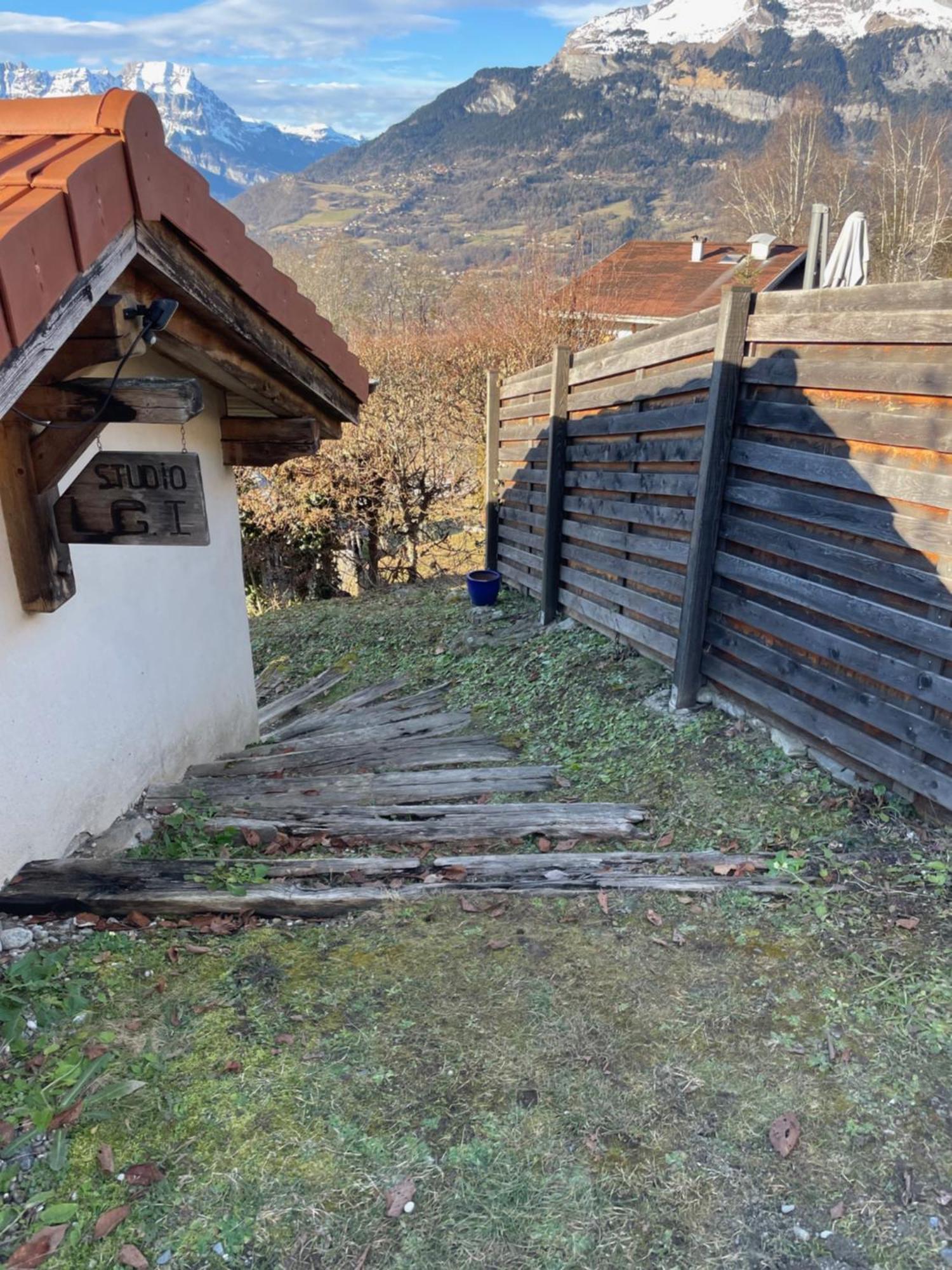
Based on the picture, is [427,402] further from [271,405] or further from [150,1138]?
[150,1138]

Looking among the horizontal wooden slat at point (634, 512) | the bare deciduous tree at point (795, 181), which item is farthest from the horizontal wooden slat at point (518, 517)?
the bare deciduous tree at point (795, 181)

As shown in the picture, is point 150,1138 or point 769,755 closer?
point 150,1138

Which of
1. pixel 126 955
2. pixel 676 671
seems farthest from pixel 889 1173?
pixel 676 671

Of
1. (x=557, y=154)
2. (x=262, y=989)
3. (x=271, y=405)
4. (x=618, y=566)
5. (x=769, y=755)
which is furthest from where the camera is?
(x=557, y=154)

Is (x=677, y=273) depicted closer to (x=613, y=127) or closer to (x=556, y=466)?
(x=556, y=466)

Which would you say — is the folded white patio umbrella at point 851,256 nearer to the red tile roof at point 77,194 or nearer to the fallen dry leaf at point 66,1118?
the red tile roof at point 77,194

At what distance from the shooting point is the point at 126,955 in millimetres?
2824

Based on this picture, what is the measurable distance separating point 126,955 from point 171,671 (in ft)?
7.84

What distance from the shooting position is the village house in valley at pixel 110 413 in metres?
2.25

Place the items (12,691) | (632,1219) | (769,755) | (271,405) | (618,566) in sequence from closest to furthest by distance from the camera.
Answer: (632,1219)
(12,691)
(769,755)
(271,405)
(618,566)

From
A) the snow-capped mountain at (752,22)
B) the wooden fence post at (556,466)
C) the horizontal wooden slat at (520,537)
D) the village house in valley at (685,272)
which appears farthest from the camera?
the snow-capped mountain at (752,22)

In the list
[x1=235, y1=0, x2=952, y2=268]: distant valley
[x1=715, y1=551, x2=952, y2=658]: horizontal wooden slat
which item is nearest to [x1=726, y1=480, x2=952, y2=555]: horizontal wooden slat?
[x1=715, y1=551, x2=952, y2=658]: horizontal wooden slat

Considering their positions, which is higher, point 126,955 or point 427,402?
point 427,402

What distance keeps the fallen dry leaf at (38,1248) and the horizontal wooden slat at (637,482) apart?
4.70 meters
